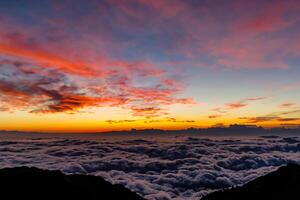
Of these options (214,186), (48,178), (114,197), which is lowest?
(214,186)

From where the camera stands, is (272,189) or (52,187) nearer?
(52,187)

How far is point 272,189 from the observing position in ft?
102

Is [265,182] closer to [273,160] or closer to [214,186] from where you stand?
[214,186]

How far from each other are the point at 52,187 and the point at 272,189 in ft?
71.3

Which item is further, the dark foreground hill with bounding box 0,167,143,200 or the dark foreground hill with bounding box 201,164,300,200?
the dark foreground hill with bounding box 201,164,300,200

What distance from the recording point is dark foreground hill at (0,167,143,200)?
2775 centimetres

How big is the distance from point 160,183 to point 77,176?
8168cm

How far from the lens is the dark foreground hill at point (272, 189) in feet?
96.6

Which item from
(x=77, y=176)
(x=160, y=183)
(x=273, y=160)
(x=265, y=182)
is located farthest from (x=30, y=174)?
(x=273, y=160)

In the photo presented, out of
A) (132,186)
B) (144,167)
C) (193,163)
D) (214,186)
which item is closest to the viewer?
(132,186)

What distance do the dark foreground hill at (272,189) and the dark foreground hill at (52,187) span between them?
33.2ft

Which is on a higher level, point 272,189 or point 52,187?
point 52,187

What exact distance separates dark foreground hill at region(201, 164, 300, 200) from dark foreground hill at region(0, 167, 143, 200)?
399 inches

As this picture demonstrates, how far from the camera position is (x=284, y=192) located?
29.5 metres
